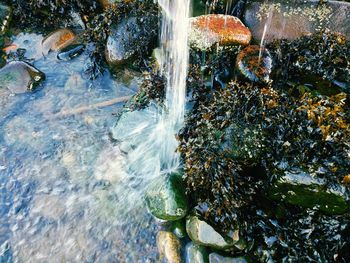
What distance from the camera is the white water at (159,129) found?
200 inches

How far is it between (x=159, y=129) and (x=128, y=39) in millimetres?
1988

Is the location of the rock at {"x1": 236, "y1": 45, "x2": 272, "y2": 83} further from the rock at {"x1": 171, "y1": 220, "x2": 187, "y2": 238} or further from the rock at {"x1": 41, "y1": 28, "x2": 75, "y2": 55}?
the rock at {"x1": 41, "y1": 28, "x2": 75, "y2": 55}

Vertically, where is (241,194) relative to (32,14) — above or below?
below

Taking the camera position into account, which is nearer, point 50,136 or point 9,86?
point 50,136

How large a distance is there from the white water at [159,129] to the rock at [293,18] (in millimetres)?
1243

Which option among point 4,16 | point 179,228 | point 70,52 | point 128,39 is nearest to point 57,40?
point 70,52

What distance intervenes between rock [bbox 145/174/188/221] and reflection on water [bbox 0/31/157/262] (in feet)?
0.75

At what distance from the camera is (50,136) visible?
5.79 m

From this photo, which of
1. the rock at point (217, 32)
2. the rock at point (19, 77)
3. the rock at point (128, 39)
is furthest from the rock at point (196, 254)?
the rock at point (19, 77)

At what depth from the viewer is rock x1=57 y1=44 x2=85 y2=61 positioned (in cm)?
725

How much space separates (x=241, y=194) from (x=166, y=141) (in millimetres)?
1660

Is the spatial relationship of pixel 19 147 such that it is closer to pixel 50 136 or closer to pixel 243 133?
pixel 50 136

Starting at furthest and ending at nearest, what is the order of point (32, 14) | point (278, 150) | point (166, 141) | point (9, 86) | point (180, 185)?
point (32, 14)
point (9, 86)
point (166, 141)
point (180, 185)
point (278, 150)

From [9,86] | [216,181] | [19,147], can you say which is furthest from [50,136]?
[216,181]
